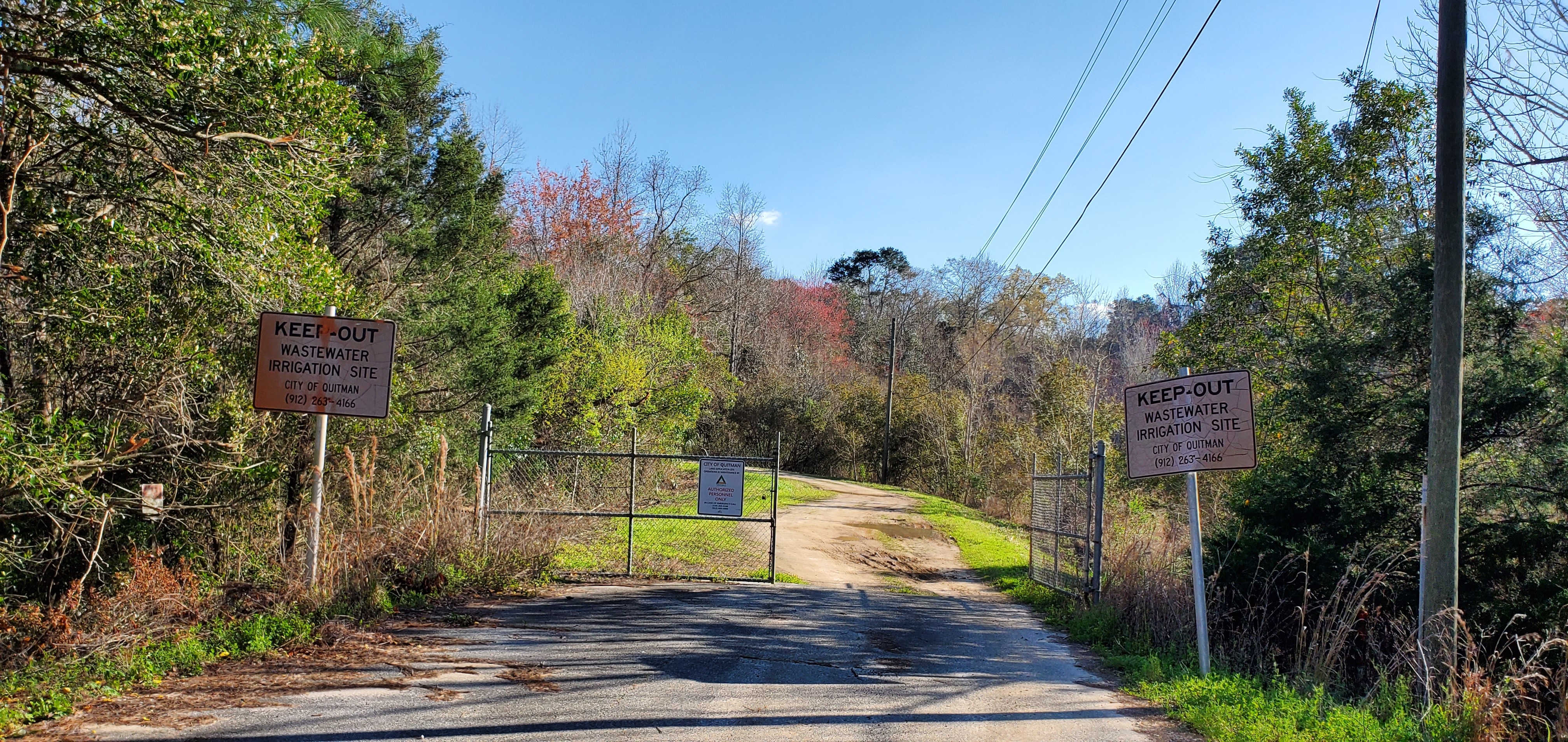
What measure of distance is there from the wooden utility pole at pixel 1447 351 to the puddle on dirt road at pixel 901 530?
13.4 meters

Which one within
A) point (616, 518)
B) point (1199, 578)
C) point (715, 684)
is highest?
point (1199, 578)

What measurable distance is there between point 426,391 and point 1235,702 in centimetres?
1241

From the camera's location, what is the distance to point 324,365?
8.11 metres

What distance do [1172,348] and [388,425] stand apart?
1535 centimetres

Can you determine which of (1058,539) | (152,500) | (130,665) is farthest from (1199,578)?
(152,500)

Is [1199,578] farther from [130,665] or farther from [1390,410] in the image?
[130,665]

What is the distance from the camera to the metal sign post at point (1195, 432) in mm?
7195

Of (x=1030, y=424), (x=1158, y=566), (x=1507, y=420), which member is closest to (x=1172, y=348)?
(x=1507, y=420)

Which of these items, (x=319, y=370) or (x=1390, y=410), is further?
(x=1390, y=410)

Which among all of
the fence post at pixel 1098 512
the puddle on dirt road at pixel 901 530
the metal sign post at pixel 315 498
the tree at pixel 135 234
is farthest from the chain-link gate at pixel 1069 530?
the tree at pixel 135 234

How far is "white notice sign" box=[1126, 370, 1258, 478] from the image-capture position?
283 inches

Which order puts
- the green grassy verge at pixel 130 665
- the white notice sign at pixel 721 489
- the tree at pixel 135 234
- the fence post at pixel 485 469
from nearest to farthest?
the green grassy verge at pixel 130 665 < the tree at pixel 135 234 < the fence post at pixel 485 469 < the white notice sign at pixel 721 489

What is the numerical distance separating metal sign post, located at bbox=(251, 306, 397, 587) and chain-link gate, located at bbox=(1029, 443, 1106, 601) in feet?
26.6

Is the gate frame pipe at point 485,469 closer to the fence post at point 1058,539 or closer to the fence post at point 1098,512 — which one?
the fence post at point 1098,512
